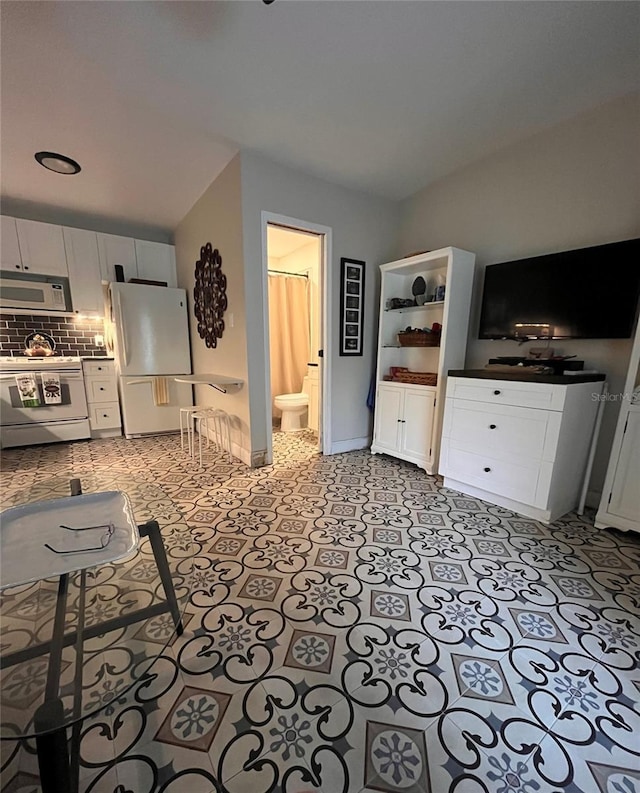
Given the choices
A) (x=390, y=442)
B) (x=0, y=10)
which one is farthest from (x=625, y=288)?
(x=0, y=10)

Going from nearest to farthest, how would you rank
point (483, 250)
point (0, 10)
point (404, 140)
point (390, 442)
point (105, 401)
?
point (0, 10)
point (404, 140)
point (483, 250)
point (390, 442)
point (105, 401)

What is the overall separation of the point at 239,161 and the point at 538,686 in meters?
3.23

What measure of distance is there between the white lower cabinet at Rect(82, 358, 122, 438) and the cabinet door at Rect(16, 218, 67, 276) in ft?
3.35

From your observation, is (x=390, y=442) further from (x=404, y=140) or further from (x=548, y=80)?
(x=548, y=80)

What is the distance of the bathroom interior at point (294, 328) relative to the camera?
12.9ft

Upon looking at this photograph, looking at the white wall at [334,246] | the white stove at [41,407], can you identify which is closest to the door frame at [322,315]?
the white wall at [334,246]

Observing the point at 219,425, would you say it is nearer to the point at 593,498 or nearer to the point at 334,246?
the point at 334,246

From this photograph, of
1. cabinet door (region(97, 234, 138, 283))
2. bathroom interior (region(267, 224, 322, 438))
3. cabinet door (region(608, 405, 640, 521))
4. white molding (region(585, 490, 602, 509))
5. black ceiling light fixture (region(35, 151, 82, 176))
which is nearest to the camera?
cabinet door (region(608, 405, 640, 521))

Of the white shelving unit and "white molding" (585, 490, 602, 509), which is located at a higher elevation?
the white shelving unit

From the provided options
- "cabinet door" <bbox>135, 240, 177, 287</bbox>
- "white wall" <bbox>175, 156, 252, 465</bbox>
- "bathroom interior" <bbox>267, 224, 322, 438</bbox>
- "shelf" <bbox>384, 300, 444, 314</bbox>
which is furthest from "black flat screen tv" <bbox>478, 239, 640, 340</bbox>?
"cabinet door" <bbox>135, 240, 177, 287</bbox>

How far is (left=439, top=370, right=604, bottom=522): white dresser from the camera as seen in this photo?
71.1 inches

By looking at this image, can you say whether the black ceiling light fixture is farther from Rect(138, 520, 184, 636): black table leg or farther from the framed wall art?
Rect(138, 520, 184, 636): black table leg

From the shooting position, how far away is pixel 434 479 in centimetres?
253

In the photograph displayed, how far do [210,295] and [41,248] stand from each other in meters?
1.86
